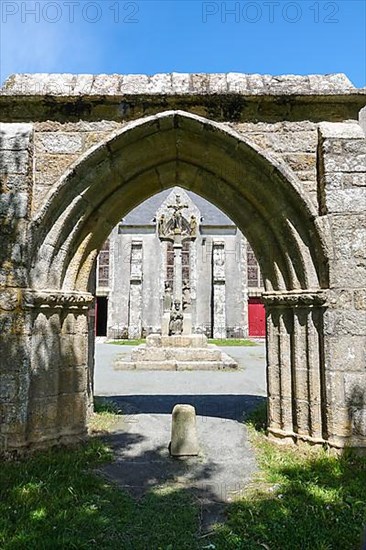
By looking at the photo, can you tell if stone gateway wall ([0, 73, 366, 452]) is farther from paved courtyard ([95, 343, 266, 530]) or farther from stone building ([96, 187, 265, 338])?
stone building ([96, 187, 265, 338])

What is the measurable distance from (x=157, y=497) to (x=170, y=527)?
0.41 metres

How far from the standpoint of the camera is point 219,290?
1998 cm

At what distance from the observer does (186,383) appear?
24.1ft

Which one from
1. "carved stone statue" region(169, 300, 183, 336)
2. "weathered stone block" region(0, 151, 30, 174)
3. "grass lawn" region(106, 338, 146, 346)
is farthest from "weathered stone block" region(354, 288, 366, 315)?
"grass lawn" region(106, 338, 146, 346)

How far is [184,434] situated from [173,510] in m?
0.95

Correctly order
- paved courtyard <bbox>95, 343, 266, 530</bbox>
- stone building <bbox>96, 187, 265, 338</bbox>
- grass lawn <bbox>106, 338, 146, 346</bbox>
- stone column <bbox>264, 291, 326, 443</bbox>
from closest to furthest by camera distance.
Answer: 1. paved courtyard <bbox>95, 343, 266, 530</bbox>
2. stone column <bbox>264, 291, 326, 443</bbox>
3. grass lawn <bbox>106, 338, 146, 346</bbox>
4. stone building <bbox>96, 187, 265, 338</bbox>

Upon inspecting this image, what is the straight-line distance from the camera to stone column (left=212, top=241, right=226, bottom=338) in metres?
19.7

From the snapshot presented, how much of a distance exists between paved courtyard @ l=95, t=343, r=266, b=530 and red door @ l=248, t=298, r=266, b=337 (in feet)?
46.6

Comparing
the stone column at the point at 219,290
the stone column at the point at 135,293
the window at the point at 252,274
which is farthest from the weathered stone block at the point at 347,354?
the window at the point at 252,274

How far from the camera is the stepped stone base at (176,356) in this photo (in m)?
9.71

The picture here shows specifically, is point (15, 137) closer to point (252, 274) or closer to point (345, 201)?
point (345, 201)

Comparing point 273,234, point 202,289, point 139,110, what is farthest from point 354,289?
point 202,289

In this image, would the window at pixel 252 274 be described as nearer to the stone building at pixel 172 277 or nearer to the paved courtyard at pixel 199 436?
the stone building at pixel 172 277

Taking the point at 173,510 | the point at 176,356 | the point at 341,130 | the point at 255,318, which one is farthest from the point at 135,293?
the point at 173,510
